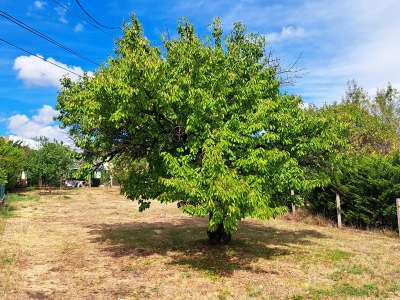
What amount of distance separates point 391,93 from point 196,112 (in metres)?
31.8

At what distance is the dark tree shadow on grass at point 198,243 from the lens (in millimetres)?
11586

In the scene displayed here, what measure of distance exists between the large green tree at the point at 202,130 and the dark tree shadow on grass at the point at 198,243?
1725 millimetres

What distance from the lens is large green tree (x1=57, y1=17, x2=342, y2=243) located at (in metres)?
9.22

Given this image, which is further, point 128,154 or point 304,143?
point 128,154

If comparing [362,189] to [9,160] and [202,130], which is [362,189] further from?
[9,160]

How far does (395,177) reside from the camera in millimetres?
15273

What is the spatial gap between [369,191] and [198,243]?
7.00 m

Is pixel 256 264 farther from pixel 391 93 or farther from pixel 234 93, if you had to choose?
pixel 391 93

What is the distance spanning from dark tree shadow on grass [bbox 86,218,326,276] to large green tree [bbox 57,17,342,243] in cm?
172

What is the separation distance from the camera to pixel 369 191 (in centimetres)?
1633

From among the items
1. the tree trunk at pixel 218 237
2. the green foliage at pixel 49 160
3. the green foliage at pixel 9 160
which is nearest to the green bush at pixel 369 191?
the tree trunk at pixel 218 237

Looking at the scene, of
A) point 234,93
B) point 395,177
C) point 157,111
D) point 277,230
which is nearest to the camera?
point 157,111

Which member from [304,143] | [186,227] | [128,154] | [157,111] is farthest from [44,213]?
[304,143]

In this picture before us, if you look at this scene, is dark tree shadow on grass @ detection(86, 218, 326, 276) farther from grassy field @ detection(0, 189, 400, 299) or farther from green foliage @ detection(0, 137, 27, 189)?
green foliage @ detection(0, 137, 27, 189)
